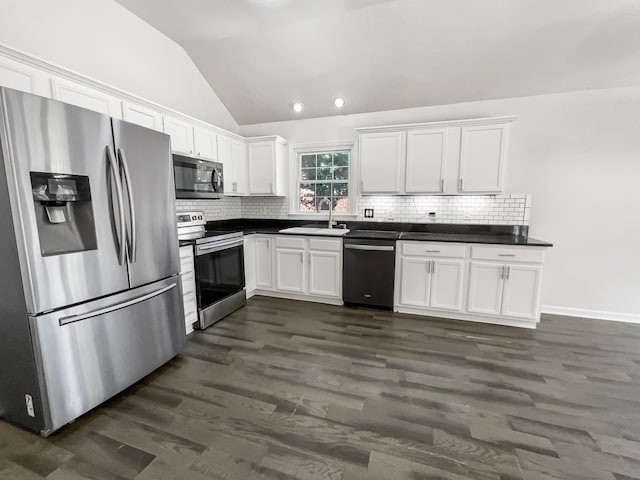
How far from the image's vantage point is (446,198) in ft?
12.3

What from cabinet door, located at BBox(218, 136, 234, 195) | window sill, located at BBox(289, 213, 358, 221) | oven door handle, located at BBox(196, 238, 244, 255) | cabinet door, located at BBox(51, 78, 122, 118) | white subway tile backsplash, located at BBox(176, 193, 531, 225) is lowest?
oven door handle, located at BBox(196, 238, 244, 255)

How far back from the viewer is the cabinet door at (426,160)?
11.3 feet

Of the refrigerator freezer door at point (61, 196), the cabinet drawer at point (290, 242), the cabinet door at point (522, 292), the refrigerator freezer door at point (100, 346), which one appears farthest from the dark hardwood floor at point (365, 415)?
the cabinet drawer at point (290, 242)

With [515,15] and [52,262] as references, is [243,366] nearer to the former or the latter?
[52,262]

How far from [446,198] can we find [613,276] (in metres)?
2.08

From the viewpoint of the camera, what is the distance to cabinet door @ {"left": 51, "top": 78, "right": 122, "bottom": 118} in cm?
203

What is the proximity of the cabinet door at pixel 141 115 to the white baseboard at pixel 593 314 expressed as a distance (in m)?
5.00

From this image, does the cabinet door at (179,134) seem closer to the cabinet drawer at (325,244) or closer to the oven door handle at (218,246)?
the oven door handle at (218,246)

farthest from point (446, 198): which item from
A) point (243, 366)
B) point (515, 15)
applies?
point (243, 366)

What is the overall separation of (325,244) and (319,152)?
5.31ft

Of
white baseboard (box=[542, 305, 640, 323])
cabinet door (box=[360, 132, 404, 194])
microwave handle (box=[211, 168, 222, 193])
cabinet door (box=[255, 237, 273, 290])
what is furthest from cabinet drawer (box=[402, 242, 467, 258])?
microwave handle (box=[211, 168, 222, 193])

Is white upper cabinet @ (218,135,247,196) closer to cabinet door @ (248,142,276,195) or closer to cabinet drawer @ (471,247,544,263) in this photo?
cabinet door @ (248,142,276,195)

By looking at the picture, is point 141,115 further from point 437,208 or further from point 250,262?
point 437,208

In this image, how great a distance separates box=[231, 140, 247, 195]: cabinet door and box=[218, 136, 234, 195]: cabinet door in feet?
0.20
